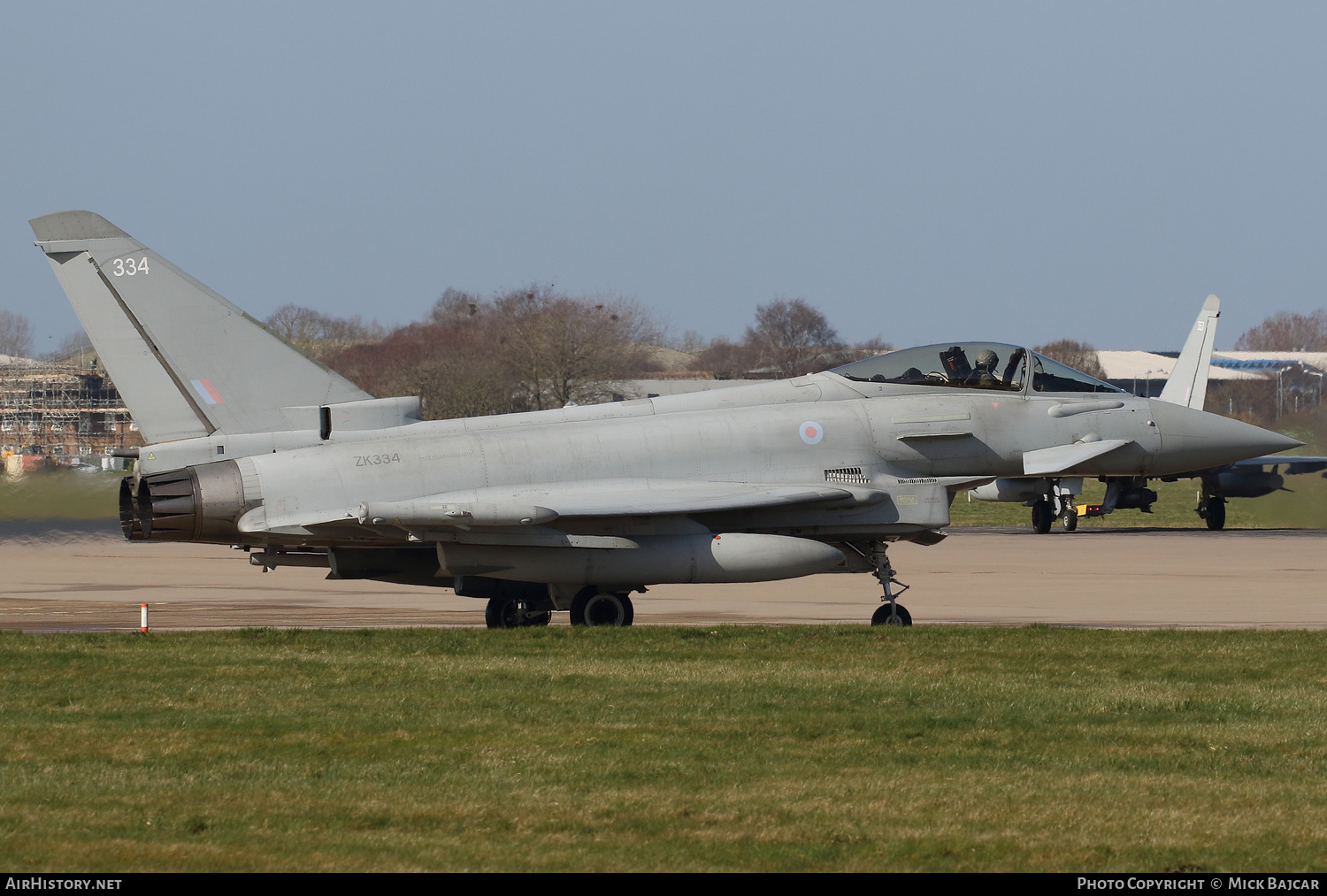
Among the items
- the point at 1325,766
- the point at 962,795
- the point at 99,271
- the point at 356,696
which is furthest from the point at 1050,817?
the point at 99,271

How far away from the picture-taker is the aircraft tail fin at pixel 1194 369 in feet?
114

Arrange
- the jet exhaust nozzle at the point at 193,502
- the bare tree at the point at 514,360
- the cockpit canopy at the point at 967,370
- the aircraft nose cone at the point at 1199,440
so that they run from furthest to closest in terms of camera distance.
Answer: the bare tree at the point at 514,360 < the aircraft nose cone at the point at 1199,440 < the cockpit canopy at the point at 967,370 < the jet exhaust nozzle at the point at 193,502

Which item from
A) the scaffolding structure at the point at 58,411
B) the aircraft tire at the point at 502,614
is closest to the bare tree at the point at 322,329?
the scaffolding structure at the point at 58,411

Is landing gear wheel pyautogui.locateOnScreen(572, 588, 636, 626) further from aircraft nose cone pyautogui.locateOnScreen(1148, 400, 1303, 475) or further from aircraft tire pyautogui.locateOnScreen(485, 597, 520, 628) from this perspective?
aircraft nose cone pyautogui.locateOnScreen(1148, 400, 1303, 475)

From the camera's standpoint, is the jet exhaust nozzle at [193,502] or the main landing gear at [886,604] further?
the main landing gear at [886,604]

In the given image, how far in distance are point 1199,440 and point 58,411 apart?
285 feet

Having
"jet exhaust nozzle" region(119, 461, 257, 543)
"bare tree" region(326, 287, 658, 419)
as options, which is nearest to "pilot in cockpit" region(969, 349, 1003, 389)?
"jet exhaust nozzle" region(119, 461, 257, 543)

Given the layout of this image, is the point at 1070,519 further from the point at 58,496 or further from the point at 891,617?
the point at 58,496

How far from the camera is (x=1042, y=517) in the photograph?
3647cm

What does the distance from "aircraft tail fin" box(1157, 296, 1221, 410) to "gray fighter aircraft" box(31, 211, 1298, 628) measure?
65.8ft

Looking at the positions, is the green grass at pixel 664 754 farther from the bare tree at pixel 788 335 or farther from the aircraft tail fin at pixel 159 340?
the bare tree at pixel 788 335

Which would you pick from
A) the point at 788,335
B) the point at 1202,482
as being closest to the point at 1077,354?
the point at 788,335

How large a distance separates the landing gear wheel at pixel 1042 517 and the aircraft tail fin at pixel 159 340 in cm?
2546
